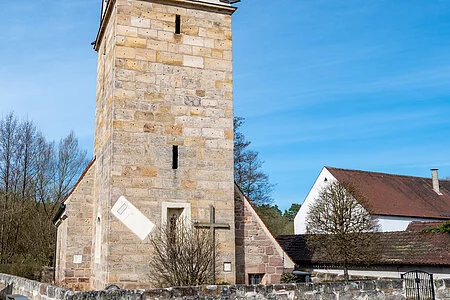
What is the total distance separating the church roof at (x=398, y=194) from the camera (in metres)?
30.3

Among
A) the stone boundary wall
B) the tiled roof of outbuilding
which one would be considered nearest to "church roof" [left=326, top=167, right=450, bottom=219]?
the tiled roof of outbuilding

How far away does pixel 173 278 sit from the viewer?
10.1m

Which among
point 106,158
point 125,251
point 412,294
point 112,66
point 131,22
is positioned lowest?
point 412,294

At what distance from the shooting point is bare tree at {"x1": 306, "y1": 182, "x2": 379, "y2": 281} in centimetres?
1991

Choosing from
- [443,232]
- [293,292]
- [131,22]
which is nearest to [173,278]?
[293,292]

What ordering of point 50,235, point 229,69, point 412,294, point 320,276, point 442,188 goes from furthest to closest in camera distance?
point 442,188, point 50,235, point 320,276, point 229,69, point 412,294

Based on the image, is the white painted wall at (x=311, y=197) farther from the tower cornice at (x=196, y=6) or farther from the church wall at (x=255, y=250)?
the tower cornice at (x=196, y=6)

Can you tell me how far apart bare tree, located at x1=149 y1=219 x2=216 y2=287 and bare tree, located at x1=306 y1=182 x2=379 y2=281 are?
10.4 m

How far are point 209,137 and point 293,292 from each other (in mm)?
5150

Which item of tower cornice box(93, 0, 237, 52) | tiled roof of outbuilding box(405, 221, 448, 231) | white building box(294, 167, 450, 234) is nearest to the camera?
tower cornice box(93, 0, 237, 52)

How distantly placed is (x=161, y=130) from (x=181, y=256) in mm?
3154

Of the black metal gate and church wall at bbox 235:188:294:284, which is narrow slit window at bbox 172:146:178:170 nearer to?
church wall at bbox 235:188:294:284

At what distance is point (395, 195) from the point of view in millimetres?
31812

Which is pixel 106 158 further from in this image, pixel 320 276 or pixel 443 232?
pixel 443 232
